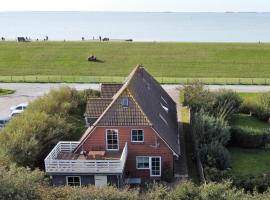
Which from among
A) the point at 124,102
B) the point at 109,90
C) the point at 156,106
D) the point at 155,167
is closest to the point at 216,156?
the point at 155,167

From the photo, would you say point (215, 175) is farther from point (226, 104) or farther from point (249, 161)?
point (226, 104)

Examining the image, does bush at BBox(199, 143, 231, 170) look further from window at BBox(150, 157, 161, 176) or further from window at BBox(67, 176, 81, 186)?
window at BBox(67, 176, 81, 186)

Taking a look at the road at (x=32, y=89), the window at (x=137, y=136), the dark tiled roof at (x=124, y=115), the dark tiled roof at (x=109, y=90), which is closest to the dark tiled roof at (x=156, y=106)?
the dark tiled roof at (x=124, y=115)

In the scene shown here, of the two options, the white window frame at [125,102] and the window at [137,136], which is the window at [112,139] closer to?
the window at [137,136]

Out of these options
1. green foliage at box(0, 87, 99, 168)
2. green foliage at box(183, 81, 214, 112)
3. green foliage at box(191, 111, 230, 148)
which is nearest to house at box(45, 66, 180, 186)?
green foliage at box(0, 87, 99, 168)

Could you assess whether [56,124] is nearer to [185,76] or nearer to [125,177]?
[125,177]

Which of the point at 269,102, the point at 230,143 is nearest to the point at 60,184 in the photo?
the point at 230,143
